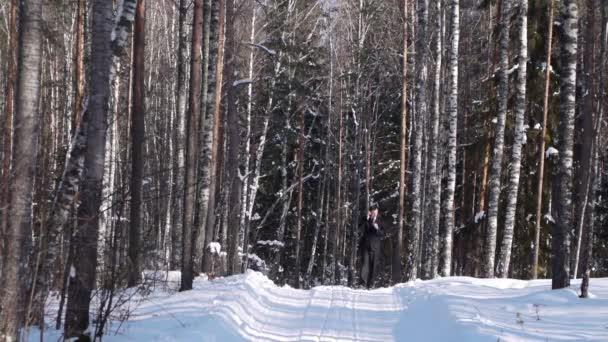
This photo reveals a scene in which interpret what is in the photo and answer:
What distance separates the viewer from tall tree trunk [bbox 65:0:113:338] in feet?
24.5

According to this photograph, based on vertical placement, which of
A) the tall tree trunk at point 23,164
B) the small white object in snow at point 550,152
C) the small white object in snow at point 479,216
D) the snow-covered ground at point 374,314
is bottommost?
the snow-covered ground at point 374,314

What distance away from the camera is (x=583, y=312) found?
9.25 m

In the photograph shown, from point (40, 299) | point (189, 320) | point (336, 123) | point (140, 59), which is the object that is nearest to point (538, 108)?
point (336, 123)

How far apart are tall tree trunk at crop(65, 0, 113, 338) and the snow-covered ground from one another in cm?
53

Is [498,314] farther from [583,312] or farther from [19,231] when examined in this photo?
[19,231]

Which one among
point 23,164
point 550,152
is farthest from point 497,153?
point 23,164

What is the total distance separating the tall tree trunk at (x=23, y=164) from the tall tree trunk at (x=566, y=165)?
837 centimetres

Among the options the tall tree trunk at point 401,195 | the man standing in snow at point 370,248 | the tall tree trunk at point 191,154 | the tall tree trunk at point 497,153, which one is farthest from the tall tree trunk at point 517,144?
the tall tree trunk at point 191,154

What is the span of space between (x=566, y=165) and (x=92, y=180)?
305 inches

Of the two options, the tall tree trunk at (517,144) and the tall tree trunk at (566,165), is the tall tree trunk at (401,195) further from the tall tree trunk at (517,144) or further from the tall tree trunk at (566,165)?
the tall tree trunk at (566,165)

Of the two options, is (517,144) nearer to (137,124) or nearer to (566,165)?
(566,165)

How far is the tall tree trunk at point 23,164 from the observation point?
594 cm

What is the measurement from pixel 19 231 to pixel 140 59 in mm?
8253

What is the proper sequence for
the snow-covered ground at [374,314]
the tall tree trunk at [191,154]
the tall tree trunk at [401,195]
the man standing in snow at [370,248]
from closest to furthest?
1. the snow-covered ground at [374,314]
2. the tall tree trunk at [191,154]
3. the man standing in snow at [370,248]
4. the tall tree trunk at [401,195]
